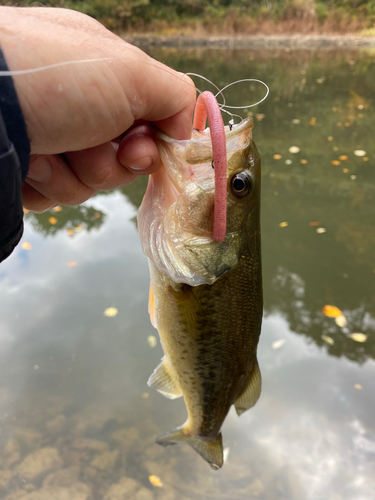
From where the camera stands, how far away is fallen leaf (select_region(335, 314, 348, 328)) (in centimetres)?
336

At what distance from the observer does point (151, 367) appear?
2959mm

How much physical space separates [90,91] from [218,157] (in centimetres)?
40

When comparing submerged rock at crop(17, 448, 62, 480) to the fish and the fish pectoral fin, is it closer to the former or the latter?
the fish pectoral fin

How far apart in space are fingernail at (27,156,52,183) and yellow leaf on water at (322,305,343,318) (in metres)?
3.00

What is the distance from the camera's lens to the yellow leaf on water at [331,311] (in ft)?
11.3

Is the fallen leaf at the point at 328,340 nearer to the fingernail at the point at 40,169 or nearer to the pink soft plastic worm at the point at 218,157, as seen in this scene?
the pink soft plastic worm at the point at 218,157

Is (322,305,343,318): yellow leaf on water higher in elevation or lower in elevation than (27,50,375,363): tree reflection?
lower

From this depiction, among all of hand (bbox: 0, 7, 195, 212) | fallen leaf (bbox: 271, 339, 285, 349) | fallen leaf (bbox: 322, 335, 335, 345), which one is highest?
hand (bbox: 0, 7, 195, 212)

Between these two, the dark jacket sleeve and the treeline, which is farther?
the treeline

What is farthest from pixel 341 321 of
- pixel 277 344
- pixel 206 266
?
pixel 206 266

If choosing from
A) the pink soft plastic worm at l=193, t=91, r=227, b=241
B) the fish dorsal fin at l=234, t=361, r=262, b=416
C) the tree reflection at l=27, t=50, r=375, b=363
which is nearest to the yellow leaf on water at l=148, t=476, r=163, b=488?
the fish dorsal fin at l=234, t=361, r=262, b=416

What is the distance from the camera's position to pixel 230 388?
1.58 metres

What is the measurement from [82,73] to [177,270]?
2.19ft

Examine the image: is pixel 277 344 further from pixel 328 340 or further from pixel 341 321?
pixel 341 321
